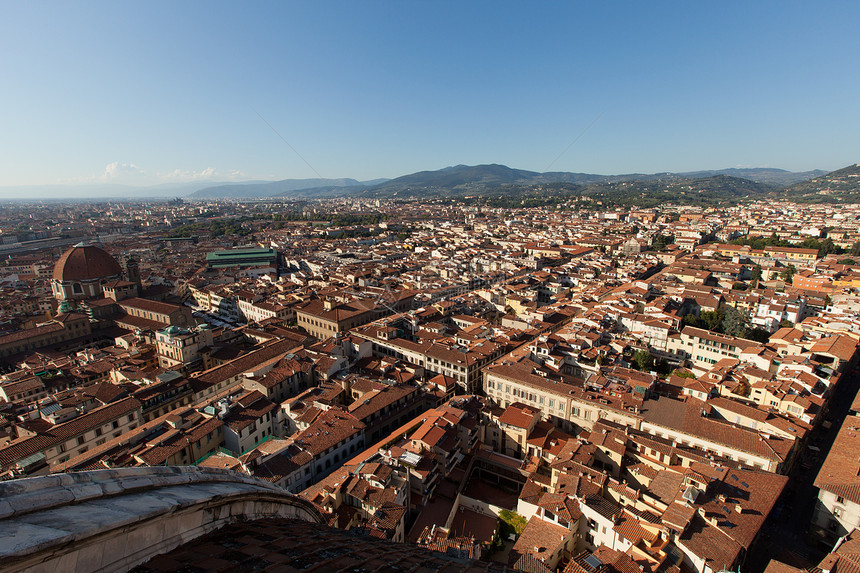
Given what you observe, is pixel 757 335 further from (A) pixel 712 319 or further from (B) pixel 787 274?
(B) pixel 787 274

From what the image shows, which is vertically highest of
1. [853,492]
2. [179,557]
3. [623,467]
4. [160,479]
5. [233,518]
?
[160,479]

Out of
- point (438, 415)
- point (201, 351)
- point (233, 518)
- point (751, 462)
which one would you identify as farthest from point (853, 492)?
point (201, 351)

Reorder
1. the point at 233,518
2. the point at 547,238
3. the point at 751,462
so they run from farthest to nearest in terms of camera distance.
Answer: the point at 547,238 < the point at 751,462 < the point at 233,518

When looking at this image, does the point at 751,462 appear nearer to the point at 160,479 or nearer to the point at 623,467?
the point at 623,467

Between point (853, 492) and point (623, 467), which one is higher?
point (853, 492)

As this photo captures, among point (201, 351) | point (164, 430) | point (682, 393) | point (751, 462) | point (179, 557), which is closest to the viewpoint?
point (179, 557)

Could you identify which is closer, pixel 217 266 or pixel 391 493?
pixel 391 493

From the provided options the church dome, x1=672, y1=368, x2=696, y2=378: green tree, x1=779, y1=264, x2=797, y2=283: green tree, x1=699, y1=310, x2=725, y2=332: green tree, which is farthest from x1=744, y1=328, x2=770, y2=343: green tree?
the church dome

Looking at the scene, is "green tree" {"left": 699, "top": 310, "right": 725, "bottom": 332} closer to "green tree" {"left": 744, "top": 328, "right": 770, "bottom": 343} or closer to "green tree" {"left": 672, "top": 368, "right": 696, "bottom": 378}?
"green tree" {"left": 744, "top": 328, "right": 770, "bottom": 343}
